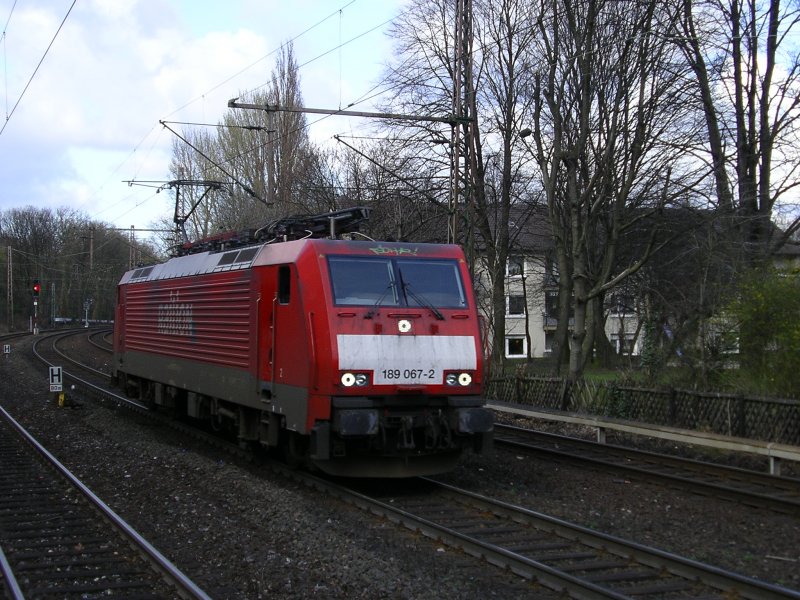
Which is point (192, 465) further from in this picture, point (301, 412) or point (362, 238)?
point (362, 238)

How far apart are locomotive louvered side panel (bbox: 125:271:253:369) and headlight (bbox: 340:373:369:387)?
7.59ft

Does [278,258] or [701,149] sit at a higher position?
[701,149]


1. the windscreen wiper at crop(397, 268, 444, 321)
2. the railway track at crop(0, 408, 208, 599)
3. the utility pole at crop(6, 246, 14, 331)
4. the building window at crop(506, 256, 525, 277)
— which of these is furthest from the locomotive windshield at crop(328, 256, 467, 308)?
the utility pole at crop(6, 246, 14, 331)

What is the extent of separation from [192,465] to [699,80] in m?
15.6

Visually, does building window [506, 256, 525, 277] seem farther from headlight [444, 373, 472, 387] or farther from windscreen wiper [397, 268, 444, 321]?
headlight [444, 373, 472, 387]

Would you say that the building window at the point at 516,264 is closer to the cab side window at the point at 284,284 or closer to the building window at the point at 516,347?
the building window at the point at 516,347

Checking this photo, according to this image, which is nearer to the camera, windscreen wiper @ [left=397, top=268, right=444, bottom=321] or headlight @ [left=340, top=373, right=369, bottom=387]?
headlight @ [left=340, top=373, right=369, bottom=387]

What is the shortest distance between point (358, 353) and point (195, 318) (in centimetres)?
498

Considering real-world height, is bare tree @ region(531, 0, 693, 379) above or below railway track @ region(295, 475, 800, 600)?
above

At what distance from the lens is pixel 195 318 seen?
13.4 metres

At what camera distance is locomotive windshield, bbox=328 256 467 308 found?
9625mm

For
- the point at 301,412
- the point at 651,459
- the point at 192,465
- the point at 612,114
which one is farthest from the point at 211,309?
the point at 612,114

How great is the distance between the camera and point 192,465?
1174 centimetres

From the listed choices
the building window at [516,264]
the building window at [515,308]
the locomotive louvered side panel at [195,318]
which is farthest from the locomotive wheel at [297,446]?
the building window at [515,308]
